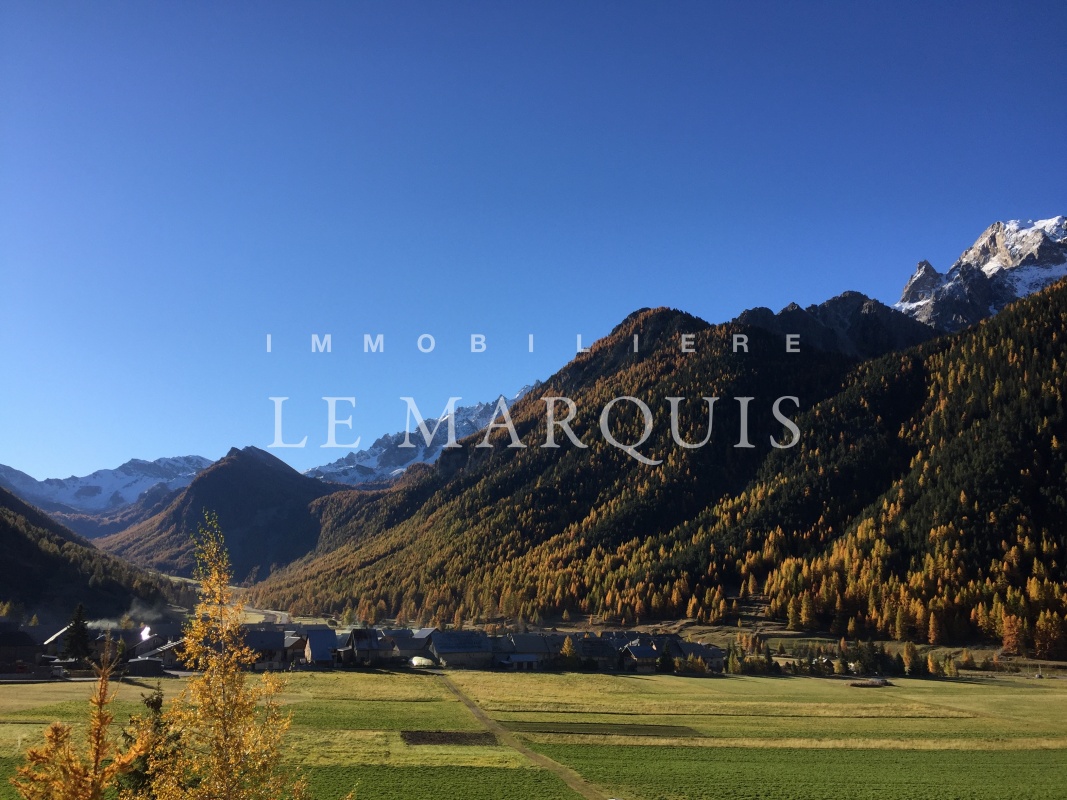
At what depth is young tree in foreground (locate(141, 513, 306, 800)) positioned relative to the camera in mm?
21734

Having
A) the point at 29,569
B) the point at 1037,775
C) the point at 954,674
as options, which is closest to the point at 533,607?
the point at 954,674

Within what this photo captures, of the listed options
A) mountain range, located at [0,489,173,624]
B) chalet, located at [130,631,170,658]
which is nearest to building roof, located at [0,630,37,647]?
chalet, located at [130,631,170,658]

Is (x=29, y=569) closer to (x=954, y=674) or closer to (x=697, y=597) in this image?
(x=697, y=597)

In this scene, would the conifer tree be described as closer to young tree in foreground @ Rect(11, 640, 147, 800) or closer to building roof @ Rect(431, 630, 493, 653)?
building roof @ Rect(431, 630, 493, 653)

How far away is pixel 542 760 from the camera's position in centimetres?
4897

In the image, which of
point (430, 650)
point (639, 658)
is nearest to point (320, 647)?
point (430, 650)

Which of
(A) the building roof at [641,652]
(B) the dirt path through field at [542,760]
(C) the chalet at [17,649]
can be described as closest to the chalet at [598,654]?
(A) the building roof at [641,652]

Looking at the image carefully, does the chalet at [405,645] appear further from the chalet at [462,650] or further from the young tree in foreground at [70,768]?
the young tree in foreground at [70,768]

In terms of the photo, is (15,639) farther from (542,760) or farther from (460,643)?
(542,760)

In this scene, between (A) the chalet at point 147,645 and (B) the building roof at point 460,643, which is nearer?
(A) the chalet at point 147,645

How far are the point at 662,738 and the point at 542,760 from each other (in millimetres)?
12821

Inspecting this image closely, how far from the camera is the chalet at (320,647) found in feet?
369

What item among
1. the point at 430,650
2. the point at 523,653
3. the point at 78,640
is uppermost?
the point at 78,640

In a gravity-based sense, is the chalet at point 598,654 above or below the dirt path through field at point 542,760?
below
